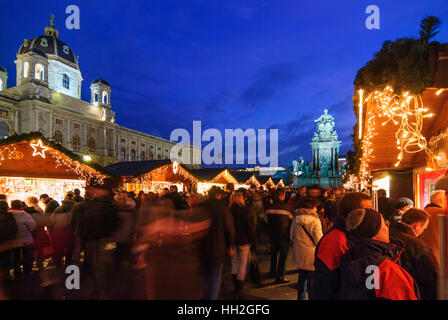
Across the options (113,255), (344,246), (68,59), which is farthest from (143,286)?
(68,59)

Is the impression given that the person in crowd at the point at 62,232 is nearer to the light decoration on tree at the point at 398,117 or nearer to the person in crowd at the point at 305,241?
the person in crowd at the point at 305,241

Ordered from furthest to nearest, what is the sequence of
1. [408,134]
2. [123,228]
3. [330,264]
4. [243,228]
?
[408,134] < [123,228] < [243,228] < [330,264]

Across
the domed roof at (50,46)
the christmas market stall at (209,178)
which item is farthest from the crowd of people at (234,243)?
the domed roof at (50,46)

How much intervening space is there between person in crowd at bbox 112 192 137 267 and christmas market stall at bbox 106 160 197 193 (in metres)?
7.04

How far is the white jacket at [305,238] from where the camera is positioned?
4.05 meters

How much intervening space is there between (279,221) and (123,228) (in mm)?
3187

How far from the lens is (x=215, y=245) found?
392cm

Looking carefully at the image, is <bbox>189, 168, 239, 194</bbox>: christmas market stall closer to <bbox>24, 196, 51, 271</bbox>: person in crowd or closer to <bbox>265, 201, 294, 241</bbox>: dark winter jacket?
<bbox>265, 201, 294, 241</bbox>: dark winter jacket

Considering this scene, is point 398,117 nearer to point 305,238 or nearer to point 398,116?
point 398,116

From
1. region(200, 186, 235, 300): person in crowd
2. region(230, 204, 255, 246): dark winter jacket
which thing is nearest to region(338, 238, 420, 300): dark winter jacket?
region(200, 186, 235, 300): person in crowd

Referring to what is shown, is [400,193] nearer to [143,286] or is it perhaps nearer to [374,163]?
[374,163]

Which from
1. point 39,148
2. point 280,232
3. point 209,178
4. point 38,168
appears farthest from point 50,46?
point 280,232

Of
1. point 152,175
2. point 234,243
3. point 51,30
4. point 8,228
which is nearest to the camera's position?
point 8,228

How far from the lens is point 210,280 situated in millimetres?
3871
